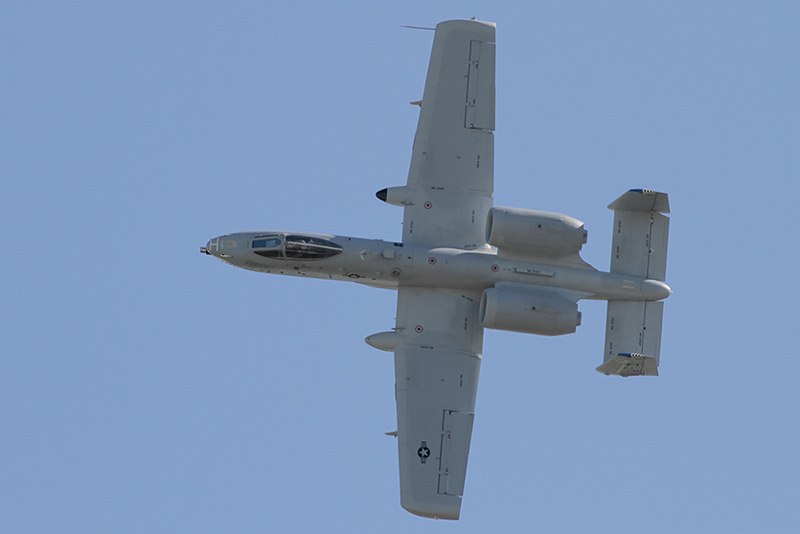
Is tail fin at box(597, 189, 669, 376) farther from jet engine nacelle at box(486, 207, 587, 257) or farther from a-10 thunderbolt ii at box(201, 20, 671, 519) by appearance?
jet engine nacelle at box(486, 207, 587, 257)

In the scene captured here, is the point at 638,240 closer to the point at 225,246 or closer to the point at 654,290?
the point at 654,290

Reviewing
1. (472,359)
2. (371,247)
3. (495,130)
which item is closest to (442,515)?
(472,359)

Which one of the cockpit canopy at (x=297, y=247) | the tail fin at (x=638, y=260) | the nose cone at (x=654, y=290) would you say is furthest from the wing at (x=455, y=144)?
the nose cone at (x=654, y=290)

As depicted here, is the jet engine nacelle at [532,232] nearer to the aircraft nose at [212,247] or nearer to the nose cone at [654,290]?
the nose cone at [654,290]

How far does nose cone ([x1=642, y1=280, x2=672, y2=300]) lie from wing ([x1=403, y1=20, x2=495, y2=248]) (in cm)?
539

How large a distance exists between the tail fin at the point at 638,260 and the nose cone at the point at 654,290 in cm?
26

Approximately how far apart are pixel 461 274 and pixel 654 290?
20.1 ft

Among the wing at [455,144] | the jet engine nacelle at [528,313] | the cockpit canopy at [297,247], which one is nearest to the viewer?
the jet engine nacelle at [528,313]

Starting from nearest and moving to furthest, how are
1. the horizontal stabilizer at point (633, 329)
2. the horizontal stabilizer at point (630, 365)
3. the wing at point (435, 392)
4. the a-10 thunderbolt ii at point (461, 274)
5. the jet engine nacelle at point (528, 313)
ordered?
the wing at point (435, 392), the horizontal stabilizer at point (630, 365), the jet engine nacelle at point (528, 313), the a-10 thunderbolt ii at point (461, 274), the horizontal stabilizer at point (633, 329)

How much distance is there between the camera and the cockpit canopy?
44344mm

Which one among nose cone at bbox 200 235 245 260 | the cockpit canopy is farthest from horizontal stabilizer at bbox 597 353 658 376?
nose cone at bbox 200 235 245 260

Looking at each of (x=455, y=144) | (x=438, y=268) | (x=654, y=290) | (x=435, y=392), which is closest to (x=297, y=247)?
(x=438, y=268)

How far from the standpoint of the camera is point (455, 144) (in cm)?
4562

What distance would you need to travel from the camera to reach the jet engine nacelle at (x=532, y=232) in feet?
144
